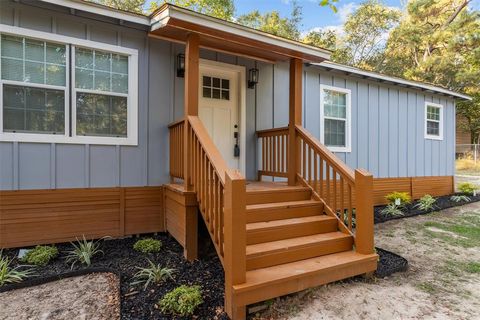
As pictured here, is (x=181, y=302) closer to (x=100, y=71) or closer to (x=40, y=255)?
(x=40, y=255)

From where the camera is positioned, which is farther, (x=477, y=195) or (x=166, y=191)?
(x=477, y=195)

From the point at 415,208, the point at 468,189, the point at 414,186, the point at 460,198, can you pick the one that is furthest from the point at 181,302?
the point at 468,189

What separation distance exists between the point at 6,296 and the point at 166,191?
2.03m

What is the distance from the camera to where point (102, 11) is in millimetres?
3676

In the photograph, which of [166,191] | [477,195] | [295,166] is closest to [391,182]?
[477,195]

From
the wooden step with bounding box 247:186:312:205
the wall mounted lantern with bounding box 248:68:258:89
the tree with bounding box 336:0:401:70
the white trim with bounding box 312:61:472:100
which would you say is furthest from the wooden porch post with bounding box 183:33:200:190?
the tree with bounding box 336:0:401:70

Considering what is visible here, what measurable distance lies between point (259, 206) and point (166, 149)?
179 cm

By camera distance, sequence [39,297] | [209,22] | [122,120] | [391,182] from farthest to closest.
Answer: [391,182] → [122,120] → [209,22] → [39,297]

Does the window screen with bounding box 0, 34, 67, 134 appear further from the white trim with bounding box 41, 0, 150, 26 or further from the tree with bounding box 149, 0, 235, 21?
the tree with bounding box 149, 0, 235, 21

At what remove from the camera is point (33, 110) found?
358 centimetres

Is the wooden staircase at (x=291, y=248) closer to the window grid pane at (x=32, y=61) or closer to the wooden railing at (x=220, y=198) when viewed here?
the wooden railing at (x=220, y=198)

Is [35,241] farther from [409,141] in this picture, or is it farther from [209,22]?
[409,141]

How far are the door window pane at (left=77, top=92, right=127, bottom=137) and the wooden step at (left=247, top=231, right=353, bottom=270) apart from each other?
254cm

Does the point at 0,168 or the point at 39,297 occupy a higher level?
the point at 0,168
